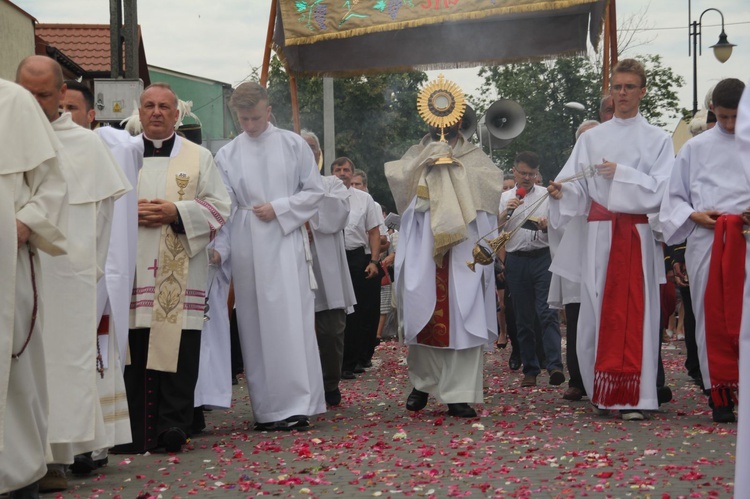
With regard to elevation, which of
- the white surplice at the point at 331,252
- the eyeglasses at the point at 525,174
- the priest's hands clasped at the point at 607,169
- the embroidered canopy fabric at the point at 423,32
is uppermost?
the embroidered canopy fabric at the point at 423,32

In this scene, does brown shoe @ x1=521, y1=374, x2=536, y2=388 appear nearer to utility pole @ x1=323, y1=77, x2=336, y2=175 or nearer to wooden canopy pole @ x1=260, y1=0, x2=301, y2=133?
wooden canopy pole @ x1=260, y1=0, x2=301, y2=133

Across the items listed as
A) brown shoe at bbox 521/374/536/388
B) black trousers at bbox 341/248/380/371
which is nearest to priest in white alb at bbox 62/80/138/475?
brown shoe at bbox 521/374/536/388

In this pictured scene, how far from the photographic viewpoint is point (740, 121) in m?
5.08

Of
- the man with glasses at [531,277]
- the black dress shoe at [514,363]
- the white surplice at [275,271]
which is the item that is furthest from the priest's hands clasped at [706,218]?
the black dress shoe at [514,363]

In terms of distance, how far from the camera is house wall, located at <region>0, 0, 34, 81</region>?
26578 mm

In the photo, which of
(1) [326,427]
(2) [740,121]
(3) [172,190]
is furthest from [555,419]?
(2) [740,121]

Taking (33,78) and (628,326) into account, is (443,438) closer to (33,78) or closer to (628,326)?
(628,326)

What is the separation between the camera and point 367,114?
3788cm

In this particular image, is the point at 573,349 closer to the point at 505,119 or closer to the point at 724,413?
the point at 724,413

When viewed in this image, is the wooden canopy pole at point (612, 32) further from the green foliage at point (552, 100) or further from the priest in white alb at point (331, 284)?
the green foliage at point (552, 100)

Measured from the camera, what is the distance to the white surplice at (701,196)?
858cm

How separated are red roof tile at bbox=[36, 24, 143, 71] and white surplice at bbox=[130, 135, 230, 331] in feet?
96.3

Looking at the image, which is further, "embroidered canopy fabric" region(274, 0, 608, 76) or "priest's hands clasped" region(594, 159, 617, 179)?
"embroidered canopy fabric" region(274, 0, 608, 76)

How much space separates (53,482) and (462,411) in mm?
3482
